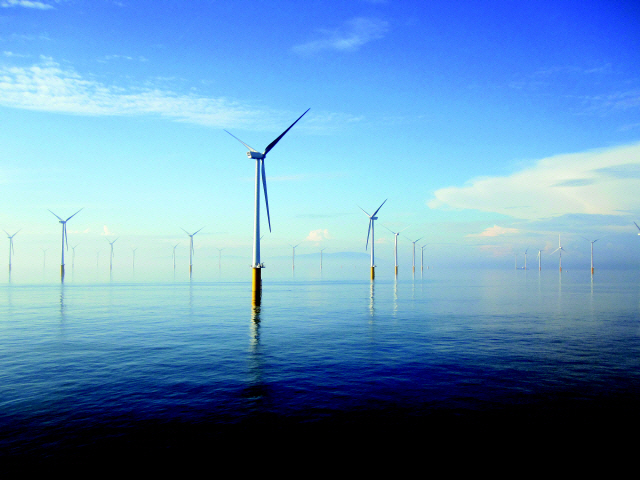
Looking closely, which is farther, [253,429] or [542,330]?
[542,330]

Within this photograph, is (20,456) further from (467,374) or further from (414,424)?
(467,374)

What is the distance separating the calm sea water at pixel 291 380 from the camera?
2109 cm

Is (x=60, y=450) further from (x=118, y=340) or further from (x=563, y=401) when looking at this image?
(x=118, y=340)

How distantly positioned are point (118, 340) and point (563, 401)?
41.1m

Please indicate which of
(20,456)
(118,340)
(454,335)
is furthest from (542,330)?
(20,456)

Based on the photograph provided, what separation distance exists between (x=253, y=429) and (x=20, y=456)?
31.7 ft

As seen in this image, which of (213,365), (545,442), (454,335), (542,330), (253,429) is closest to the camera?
(545,442)

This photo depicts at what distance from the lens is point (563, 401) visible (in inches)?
973

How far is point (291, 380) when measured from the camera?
2941cm

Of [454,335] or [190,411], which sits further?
[454,335]

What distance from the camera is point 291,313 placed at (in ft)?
239

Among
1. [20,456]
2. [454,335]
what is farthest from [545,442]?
[454,335]

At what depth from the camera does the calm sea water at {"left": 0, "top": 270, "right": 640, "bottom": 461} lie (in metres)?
21.1

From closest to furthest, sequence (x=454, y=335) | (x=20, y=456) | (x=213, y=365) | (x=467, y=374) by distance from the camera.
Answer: (x=20, y=456), (x=467, y=374), (x=213, y=365), (x=454, y=335)
